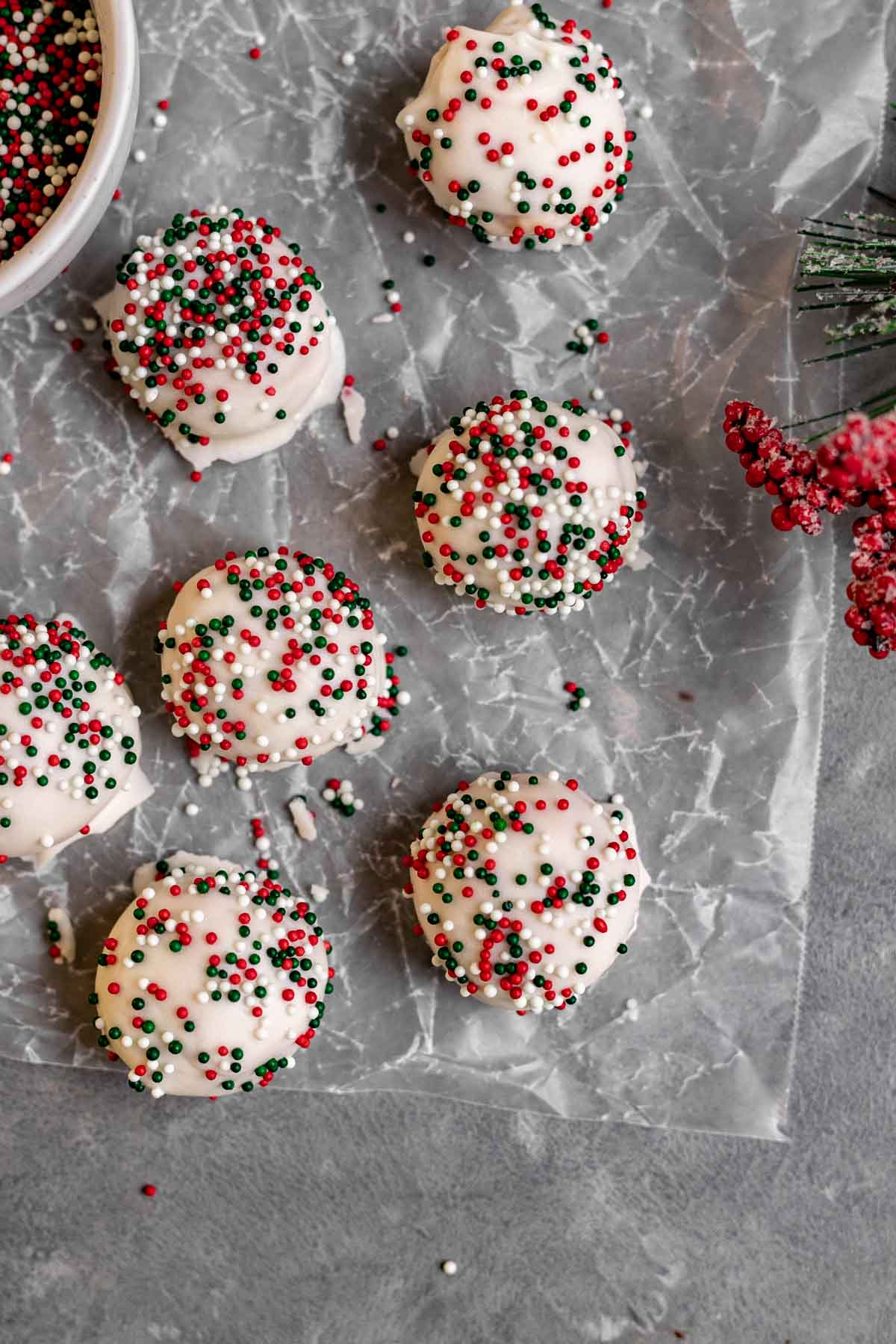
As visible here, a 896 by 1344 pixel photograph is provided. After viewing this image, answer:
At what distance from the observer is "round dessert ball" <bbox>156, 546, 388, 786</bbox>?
168 centimetres

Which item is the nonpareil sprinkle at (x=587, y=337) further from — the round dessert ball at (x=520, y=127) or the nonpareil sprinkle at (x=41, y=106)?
the nonpareil sprinkle at (x=41, y=106)

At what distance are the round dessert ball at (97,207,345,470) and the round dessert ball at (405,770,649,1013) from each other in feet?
2.21

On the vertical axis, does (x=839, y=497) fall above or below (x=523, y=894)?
above

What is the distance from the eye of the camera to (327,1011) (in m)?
1.81

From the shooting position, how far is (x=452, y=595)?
1.83 metres

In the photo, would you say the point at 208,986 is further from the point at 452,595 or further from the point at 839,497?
the point at 839,497

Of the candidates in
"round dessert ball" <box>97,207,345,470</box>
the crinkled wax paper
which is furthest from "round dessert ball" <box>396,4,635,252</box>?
"round dessert ball" <box>97,207,345,470</box>

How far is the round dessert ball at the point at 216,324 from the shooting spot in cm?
167

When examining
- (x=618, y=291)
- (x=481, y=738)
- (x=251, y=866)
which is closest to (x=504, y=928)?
(x=481, y=738)

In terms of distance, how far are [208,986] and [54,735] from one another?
42 centimetres

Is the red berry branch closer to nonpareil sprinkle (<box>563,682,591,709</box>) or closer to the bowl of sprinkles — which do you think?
nonpareil sprinkle (<box>563,682,591,709</box>)

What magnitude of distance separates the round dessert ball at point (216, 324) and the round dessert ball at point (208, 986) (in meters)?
0.70

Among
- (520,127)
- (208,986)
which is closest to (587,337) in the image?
(520,127)

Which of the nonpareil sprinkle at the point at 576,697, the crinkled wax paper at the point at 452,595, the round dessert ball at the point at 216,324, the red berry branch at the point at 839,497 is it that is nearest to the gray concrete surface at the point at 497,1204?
the crinkled wax paper at the point at 452,595
